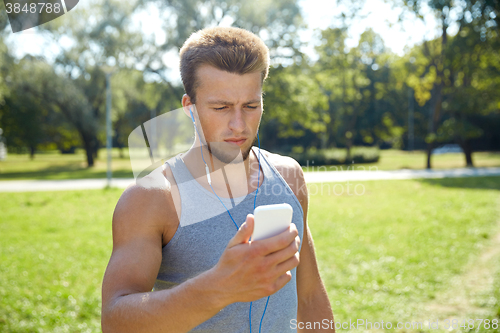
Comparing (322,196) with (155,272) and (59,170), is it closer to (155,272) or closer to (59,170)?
(155,272)

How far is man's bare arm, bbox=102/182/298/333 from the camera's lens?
2.15 feet

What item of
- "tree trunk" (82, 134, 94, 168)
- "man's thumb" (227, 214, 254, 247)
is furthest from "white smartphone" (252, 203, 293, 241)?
"tree trunk" (82, 134, 94, 168)

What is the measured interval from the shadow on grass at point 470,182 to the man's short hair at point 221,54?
12509 mm

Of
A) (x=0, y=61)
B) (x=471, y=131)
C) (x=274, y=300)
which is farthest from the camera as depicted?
(x=471, y=131)

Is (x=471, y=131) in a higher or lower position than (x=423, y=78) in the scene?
lower

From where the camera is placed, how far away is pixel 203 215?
3.52 feet

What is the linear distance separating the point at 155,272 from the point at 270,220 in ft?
1.54

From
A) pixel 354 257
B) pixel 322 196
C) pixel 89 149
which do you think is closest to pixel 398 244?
pixel 354 257

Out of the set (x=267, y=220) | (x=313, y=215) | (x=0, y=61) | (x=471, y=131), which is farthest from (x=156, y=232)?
(x=471, y=131)

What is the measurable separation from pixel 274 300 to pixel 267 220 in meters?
0.68

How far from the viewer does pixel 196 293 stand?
72 cm

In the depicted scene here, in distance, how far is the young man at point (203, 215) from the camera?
0.79 metres

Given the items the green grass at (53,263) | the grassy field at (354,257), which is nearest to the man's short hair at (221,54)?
the grassy field at (354,257)

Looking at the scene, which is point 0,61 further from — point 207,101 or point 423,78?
point 423,78
